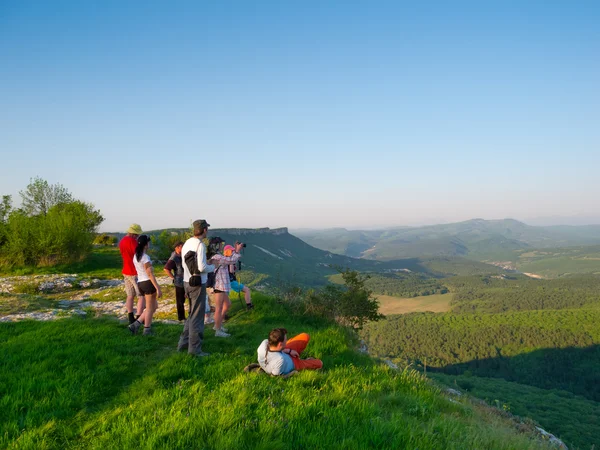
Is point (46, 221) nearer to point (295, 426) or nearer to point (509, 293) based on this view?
point (295, 426)

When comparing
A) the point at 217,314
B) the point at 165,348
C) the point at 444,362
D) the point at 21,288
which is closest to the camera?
the point at 165,348

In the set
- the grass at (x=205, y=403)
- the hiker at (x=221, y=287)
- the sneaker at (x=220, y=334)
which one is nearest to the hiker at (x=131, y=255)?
the grass at (x=205, y=403)

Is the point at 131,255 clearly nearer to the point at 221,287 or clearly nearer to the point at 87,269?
the point at 221,287

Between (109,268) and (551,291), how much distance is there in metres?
243

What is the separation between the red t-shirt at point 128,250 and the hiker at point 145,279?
31cm

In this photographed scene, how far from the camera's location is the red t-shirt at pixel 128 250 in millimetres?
8953

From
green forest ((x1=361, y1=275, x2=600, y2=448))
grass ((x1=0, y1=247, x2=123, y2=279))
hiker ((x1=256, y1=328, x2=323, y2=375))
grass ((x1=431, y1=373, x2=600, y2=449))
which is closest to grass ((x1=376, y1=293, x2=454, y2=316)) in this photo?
green forest ((x1=361, y1=275, x2=600, y2=448))

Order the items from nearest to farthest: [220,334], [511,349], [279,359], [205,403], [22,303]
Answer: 1. [205,403]
2. [279,359]
3. [220,334]
4. [22,303]
5. [511,349]

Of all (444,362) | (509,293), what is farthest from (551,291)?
(444,362)

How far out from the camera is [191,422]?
403 cm

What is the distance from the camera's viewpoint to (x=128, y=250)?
8.98m

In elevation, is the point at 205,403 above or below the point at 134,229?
below

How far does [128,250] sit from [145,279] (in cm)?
102

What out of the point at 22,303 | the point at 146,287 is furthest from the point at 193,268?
the point at 22,303
